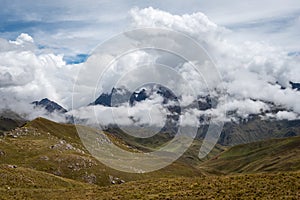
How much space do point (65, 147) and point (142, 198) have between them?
142552 mm

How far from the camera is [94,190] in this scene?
2657 inches

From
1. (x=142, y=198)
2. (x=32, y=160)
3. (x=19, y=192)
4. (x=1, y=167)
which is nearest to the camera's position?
Result: (x=142, y=198)

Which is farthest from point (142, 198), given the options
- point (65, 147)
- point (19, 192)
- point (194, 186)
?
point (65, 147)

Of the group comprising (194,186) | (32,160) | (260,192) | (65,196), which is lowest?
(32,160)

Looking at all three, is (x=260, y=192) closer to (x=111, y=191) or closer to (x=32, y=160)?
(x=111, y=191)

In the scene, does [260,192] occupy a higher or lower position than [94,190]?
higher

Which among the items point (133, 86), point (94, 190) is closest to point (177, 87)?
point (133, 86)

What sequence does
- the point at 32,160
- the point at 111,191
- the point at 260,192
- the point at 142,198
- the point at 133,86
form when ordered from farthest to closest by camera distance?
the point at 32,160, the point at 111,191, the point at 142,198, the point at 260,192, the point at 133,86

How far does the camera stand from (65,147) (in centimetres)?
18900

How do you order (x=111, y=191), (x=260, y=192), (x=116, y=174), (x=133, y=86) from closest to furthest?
(x=133, y=86) < (x=260, y=192) < (x=111, y=191) < (x=116, y=174)


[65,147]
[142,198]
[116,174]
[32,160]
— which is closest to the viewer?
[142,198]

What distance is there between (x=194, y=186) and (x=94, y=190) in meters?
20.2

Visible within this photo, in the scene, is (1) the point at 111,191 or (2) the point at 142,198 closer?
(2) the point at 142,198

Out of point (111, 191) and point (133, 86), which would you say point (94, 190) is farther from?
point (133, 86)
